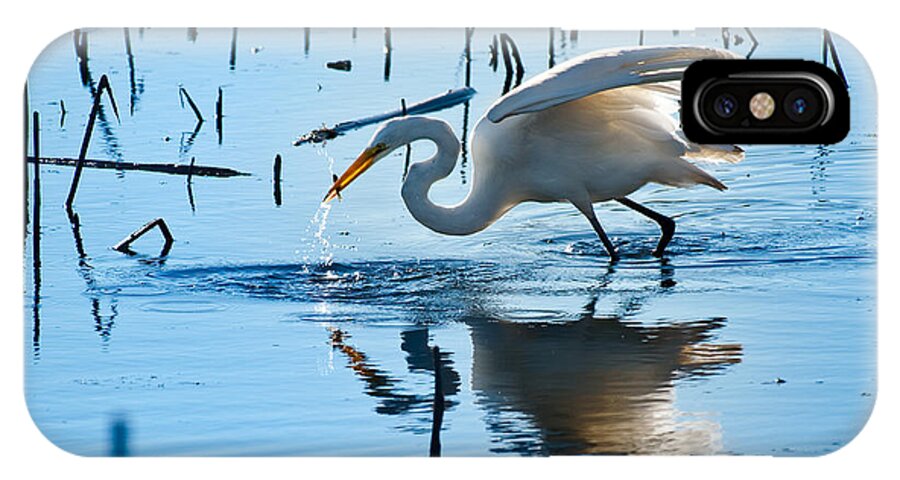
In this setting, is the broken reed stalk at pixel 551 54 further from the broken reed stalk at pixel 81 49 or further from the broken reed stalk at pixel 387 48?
the broken reed stalk at pixel 81 49

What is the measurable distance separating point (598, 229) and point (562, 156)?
239 mm

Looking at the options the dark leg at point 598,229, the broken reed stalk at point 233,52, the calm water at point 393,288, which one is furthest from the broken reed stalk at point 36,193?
the dark leg at point 598,229

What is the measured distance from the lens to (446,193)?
5.45 meters

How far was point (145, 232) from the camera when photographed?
188 inches

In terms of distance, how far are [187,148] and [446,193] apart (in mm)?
822

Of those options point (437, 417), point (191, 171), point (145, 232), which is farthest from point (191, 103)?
point (437, 417)

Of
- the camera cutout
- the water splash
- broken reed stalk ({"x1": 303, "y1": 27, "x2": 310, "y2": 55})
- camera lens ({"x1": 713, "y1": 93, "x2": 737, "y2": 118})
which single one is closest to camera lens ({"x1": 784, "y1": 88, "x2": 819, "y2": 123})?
the camera cutout

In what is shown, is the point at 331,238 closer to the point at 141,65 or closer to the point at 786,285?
the point at 141,65

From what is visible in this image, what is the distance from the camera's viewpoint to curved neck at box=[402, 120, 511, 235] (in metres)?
5.03

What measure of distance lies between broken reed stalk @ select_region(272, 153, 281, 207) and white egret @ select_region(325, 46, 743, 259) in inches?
6.3

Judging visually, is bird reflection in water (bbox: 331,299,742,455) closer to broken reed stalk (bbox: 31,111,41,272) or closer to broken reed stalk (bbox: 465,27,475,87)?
broken reed stalk (bbox: 465,27,475,87)

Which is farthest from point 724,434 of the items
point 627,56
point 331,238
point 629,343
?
point 331,238

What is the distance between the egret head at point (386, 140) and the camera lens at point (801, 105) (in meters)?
1.53

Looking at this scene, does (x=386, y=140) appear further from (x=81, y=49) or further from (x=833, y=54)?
(x=833, y=54)
